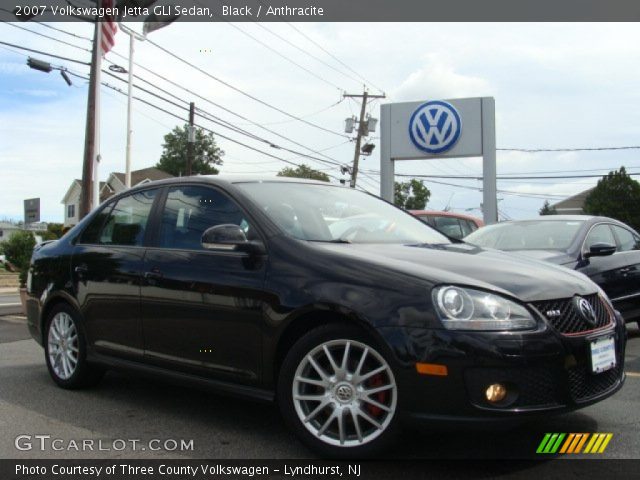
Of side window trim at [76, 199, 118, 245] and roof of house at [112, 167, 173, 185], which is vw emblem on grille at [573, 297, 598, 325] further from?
roof of house at [112, 167, 173, 185]

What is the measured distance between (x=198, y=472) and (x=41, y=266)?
9.52ft

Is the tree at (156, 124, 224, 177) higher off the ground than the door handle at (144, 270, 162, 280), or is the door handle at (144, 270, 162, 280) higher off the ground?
the tree at (156, 124, 224, 177)

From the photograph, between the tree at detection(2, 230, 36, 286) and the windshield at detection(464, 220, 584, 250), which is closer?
the windshield at detection(464, 220, 584, 250)

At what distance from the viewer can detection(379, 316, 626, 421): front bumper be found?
2.97 meters

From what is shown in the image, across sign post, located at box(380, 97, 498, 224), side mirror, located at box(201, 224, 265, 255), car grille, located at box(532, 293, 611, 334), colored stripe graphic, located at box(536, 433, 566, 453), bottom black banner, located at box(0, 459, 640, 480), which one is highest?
sign post, located at box(380, 97, 498, 224)

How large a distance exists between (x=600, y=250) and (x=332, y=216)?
11.5 ft

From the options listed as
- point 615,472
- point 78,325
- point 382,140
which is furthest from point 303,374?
point 382,140

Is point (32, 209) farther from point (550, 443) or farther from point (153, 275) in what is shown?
point (550, 443)

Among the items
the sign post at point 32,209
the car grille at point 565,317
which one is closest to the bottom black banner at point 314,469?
the car grille at point 565,317

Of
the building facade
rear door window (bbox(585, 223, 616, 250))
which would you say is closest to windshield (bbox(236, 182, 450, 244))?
rear door window (bbox(585, 223, 616, 250))

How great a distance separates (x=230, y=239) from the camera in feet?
12.0

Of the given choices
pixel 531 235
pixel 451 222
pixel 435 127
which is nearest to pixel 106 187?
A: pixel 435 127

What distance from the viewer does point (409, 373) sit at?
10.0 feet

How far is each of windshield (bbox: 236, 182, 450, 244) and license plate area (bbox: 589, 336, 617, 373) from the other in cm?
121
